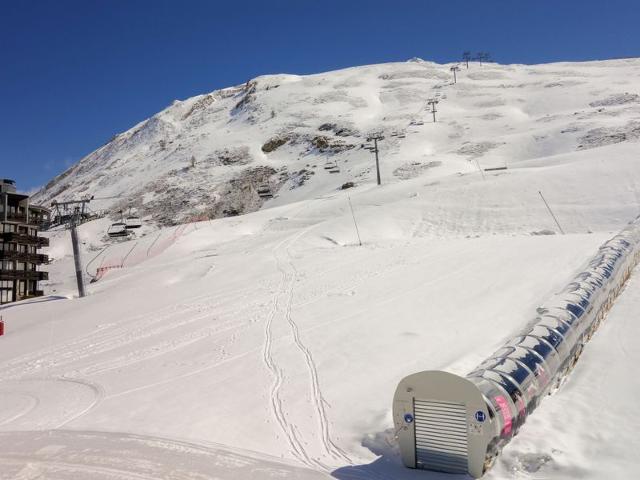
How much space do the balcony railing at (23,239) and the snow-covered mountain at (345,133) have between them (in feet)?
45.8

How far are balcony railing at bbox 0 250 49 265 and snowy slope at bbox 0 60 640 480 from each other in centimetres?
397

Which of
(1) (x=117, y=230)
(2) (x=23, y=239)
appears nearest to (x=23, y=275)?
(2) (x=23, y=239)

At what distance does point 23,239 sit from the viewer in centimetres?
4584

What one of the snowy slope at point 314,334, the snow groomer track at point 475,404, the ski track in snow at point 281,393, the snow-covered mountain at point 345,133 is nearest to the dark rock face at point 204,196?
the snow-covered mountain at point 345,133

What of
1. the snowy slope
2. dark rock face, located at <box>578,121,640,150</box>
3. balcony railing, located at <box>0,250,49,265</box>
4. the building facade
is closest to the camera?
the snowy slope

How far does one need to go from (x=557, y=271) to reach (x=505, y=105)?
7514 centimetres

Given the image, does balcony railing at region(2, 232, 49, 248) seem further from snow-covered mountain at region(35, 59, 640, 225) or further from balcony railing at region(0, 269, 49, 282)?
snow-covered mountain at region(35, 59, 640, 225)

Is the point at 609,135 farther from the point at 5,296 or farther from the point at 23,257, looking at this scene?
the point at 5,296

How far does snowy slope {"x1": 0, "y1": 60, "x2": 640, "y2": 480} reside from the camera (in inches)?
289

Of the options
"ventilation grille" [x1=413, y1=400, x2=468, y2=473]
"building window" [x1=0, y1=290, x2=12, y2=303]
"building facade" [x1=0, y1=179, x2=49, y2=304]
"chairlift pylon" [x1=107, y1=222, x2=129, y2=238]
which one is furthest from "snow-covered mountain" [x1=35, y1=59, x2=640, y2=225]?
"ventilation grille" [x1=413, y1=400, x2=468, y2=473]

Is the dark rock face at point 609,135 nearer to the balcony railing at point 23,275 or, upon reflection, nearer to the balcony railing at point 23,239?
the balcony railing at point 23,275

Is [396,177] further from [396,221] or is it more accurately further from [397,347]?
[397,347]

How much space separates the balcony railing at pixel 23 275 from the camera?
42656mm

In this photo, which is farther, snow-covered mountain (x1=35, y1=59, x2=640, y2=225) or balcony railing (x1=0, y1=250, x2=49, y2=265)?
snow-covered mountain (x1=35, y1=59, x2=640, y2=225)
